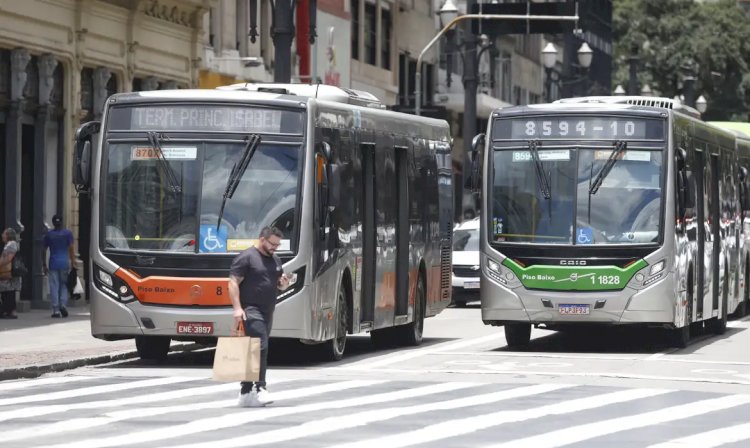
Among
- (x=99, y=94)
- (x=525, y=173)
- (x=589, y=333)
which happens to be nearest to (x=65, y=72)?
(x=99, y=94)

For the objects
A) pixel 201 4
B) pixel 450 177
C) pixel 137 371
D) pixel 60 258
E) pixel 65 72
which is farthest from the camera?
pixel 201 4

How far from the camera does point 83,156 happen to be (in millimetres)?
22766

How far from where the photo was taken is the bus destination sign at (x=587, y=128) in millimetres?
26156

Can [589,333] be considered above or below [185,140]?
below

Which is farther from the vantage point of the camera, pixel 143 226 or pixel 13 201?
pixel 13 201

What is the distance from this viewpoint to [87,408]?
695 inches

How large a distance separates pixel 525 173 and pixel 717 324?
703cm

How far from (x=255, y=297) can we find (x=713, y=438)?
4345 millimetres

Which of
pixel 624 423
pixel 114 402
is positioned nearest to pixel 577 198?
pixel 114 402

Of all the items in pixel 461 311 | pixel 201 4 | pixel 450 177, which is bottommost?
pixel 461 311

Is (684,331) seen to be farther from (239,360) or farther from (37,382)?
(239,360)

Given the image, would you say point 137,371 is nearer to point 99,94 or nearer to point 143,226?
point 143,226

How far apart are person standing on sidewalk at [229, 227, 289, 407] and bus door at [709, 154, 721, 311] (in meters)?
13.4

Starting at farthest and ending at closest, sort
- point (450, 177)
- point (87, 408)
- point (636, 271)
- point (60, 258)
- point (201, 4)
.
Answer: point (201, 4) < point (60, 258) < point (450, 177) < point (636, 271) < point (87, 408)
